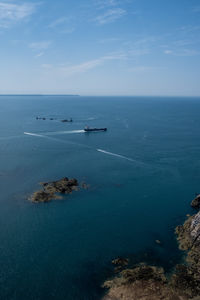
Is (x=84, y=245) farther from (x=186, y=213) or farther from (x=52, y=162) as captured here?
(x=52, y=162)

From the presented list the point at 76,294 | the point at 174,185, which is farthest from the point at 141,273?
the point at 174,185

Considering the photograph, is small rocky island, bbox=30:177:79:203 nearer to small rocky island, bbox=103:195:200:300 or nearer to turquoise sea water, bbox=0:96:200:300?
turquoise sea water, bbox=0:96:200:300

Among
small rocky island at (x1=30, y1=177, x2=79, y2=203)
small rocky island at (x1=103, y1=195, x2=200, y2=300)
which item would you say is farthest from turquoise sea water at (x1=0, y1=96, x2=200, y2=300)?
small rocky island at (x1=30, y1=177, x2=79, y2=203)

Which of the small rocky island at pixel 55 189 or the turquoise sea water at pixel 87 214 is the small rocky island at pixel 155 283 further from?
the small rocky island at pixel 55 189

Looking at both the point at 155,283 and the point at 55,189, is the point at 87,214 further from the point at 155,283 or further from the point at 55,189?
the point at 155,283

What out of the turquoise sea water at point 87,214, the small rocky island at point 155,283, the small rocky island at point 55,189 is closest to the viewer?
the small rocky island at point 155,283

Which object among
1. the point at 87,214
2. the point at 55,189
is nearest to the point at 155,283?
the point at 87,214

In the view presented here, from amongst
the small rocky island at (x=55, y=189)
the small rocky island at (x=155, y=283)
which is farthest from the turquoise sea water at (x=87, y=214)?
the small rocky island at (x=55, y=189)
